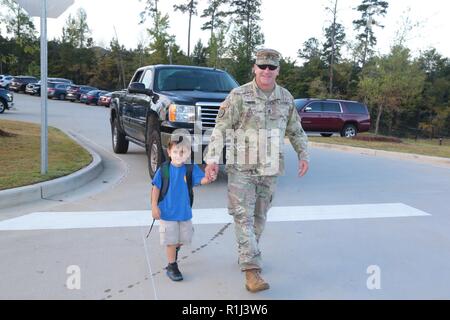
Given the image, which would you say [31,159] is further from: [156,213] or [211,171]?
[211,171]

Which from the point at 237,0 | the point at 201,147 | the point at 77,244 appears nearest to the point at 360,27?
the point at 237,0

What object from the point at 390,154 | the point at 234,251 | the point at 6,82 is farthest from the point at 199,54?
the point at 234,251

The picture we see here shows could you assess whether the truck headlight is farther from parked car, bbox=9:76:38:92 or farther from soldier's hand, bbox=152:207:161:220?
parked car, bbox=9:76:38:92

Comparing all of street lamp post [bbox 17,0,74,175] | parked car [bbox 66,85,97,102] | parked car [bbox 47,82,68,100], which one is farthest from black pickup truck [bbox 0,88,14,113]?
parked car [bbox 47,82,68,100]

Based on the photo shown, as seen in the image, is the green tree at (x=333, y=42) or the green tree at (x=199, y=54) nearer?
the green tree at (x=333, y=42)

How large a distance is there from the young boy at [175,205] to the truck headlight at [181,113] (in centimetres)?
353

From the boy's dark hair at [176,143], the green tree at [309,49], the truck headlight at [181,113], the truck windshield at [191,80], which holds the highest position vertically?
the green tree at [309,49]

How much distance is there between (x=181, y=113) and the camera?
742cm

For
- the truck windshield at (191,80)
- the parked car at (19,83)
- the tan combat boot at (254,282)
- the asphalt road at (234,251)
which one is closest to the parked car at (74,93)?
the parked car at (19,83)

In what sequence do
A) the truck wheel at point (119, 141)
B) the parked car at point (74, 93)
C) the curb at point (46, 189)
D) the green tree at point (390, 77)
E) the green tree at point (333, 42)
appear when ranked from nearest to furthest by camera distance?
1. the curb at point (46, 189)
2. the truck wheel at point (119, 141)
3. the green tree at point (390, 77)
4. the green tree at point (333, 42)
5. the parked car at point (74, 93)

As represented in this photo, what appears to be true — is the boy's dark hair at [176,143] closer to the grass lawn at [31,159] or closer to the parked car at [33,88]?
the grass lawn at [31,159]

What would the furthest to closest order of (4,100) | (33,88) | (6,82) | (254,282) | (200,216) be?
(6,82) → (33,88) → (4,100) → (200,216) → (254,282)

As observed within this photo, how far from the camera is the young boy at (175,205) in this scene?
383 cm

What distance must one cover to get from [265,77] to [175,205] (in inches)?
51.8
